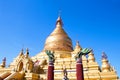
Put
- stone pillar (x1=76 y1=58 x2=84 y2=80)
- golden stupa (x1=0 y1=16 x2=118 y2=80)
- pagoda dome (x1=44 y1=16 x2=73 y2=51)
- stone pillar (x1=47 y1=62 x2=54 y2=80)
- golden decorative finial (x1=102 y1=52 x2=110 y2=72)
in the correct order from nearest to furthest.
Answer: stone pillar (x1=76 y1=58 x2=84 y2=80), stone pillar (x1=47 y1=62 x2=54 y2=80), golden stupa (x1=0 y1=16 x2=118 y2=80), golden decorative finial (x1=102 y1=52 x2=110 y2=72), pagoda dome (x1=44 y1=16 x2=73 y2=51)

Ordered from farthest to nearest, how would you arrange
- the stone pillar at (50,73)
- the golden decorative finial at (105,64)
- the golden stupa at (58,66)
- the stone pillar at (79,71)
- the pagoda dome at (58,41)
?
the pagoda dome at (58,41)
the golden decorative finial at (105,64)
the golden stupa at (58,66)
the stone pillar at (50,73)
the stone pillar at (79,71)

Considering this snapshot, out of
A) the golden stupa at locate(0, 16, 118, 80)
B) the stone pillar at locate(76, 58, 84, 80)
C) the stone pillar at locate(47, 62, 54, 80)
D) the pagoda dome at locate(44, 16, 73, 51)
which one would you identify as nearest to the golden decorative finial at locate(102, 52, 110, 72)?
the golden stupa at locate(0, 16, 118, 80)

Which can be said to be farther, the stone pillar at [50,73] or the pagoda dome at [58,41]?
the pagoda dome at [58,41]

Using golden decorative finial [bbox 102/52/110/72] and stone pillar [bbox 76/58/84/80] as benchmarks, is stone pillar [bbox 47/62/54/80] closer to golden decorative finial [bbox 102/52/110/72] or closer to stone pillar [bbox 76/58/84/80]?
stone pillar [bbox 76/58/84/80]

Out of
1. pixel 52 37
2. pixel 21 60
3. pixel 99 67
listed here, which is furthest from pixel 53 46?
pixel 99 67

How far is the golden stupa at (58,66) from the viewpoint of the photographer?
24.8 m

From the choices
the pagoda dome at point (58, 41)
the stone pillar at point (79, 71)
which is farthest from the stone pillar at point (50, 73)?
the pagoda dome at point (58, 41)

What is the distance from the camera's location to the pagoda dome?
125 ft

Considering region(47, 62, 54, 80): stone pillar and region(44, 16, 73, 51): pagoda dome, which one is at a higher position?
region(44, 16, 73, 51): pagoda dome

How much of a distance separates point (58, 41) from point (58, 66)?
10.2 m

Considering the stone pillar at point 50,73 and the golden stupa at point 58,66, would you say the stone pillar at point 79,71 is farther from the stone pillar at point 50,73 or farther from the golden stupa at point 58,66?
the golden stupa at point 58,66

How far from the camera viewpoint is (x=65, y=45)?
38969 mm

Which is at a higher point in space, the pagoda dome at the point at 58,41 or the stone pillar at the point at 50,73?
the pagoda dome at the point at 58,41

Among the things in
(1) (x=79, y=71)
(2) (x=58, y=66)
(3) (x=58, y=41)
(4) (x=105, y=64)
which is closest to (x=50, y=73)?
(1) (x=79, y=71)
